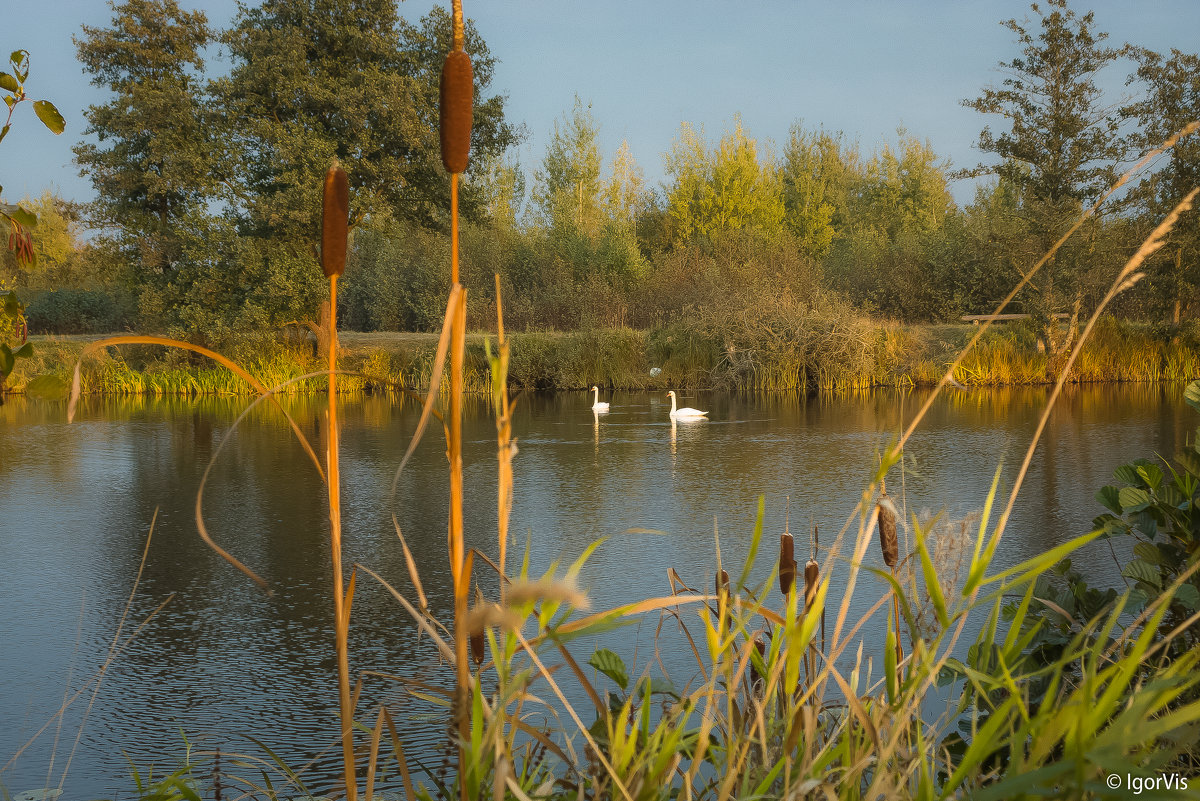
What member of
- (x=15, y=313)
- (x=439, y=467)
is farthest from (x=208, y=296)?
(x=15, y=313)

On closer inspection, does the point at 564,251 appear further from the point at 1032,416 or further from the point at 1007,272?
the point at 1032,416

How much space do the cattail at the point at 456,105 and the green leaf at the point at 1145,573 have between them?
76.6 inches

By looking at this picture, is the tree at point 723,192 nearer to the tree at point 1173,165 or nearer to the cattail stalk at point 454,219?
the tree at point 1173,165

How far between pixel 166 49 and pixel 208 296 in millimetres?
5680

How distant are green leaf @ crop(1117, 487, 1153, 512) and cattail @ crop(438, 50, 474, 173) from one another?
6.54 ft

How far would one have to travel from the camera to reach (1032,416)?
12750mm

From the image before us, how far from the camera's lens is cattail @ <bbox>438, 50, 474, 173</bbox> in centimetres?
116

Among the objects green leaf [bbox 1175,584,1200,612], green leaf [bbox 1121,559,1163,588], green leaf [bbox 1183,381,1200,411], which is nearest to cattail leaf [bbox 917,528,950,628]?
green leaf [bbox 1175,584,1200,612]

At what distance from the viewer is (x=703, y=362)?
66.9ft

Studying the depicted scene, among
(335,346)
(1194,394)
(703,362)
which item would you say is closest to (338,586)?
(335,346)

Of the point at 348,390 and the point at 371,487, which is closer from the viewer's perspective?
the point at 371,487

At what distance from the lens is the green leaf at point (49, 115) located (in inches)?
77.0

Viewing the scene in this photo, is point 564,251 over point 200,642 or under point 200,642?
over

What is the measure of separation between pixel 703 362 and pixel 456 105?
19364mm
